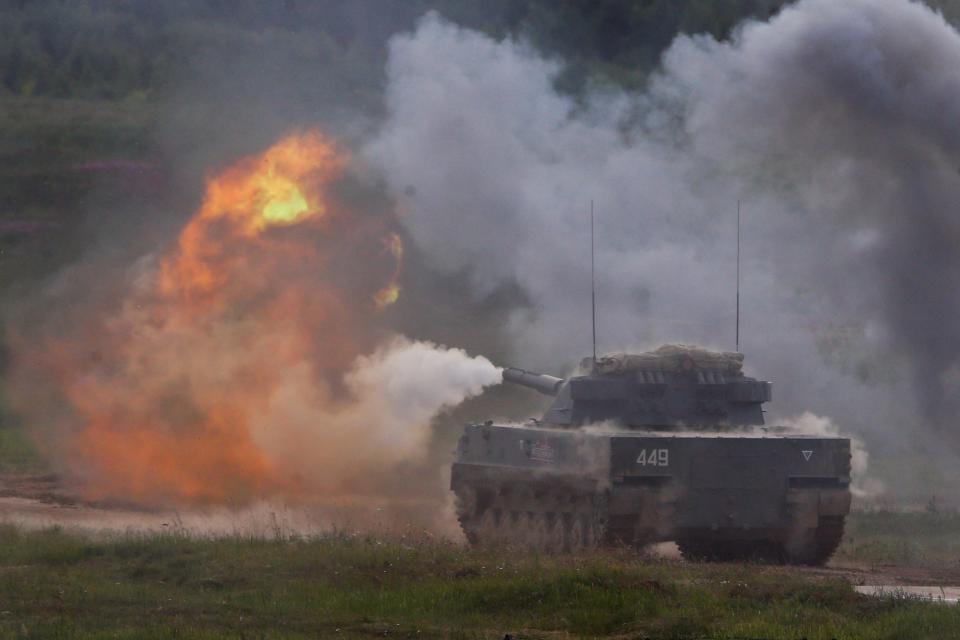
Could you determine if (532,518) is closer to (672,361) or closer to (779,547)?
(672,361)

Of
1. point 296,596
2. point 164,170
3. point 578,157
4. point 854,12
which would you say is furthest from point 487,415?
point 296,596

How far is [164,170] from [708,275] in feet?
77.0

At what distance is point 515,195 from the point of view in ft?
91.5

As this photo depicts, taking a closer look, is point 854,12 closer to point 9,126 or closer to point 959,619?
point 959,619

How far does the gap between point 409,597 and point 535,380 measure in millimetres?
8482

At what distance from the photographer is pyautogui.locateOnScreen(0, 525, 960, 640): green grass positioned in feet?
42.4

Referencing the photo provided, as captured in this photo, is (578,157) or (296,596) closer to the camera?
(296,596)

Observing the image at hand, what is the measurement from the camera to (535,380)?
22.4 m

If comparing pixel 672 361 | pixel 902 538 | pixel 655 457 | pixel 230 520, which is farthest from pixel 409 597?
pixel 902 538

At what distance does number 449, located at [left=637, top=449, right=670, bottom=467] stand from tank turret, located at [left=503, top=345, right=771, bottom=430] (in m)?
1.46

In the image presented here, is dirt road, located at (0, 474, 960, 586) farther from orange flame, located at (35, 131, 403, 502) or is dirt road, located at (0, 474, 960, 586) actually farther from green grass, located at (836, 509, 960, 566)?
orange flame, located at (35, 131, 403, 502)

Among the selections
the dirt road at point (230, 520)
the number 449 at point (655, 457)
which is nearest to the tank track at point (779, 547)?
the dirt road at point (230, 520)

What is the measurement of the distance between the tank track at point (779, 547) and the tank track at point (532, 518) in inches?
46.1

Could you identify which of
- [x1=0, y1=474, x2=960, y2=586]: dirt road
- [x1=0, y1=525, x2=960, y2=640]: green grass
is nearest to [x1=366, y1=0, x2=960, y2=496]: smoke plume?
[x1=0, y1=474, x2=960, y2=586]: dirt road
